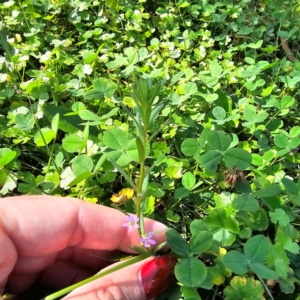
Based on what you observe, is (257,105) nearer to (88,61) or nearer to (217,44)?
(217,44)

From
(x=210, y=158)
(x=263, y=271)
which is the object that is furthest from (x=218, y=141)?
(x=263, y=271)

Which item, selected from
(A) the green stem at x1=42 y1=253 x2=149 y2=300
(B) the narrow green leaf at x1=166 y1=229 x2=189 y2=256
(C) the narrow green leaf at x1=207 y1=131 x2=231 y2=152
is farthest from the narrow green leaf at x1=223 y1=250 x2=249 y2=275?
(C) the narrow green leaf at x1=207 y1=131 x2=231 y2=152

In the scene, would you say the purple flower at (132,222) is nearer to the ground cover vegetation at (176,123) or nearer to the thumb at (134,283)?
the ground cover vegetation at (176,123)

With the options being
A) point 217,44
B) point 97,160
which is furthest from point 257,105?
point 97,160

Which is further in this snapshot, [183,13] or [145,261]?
[183,13]

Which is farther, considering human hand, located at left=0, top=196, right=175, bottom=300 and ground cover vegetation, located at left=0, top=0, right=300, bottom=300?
ground cover vegetation, located at left=0, top=0, right=300, bottom=300

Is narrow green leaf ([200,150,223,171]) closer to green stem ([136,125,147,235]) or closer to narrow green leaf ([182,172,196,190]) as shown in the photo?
narrow green leaf ([182,172,196,190])

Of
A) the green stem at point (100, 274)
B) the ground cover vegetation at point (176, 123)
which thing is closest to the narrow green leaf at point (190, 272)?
the ground cover vegetation at point (176, 123)
